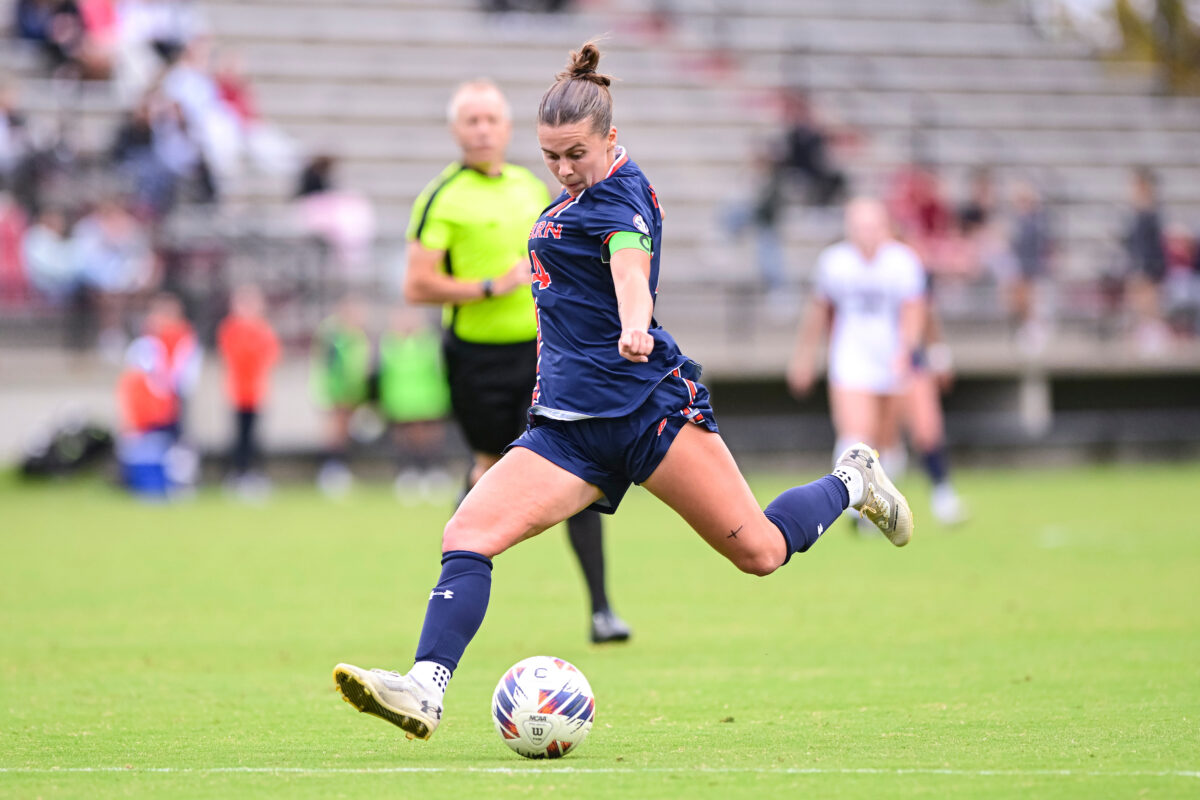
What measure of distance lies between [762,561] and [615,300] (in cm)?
112

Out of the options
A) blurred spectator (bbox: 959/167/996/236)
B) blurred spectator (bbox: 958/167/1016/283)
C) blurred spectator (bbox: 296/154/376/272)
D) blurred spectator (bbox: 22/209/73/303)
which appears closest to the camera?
blurred spectator (bbox: 22/209/73/303)

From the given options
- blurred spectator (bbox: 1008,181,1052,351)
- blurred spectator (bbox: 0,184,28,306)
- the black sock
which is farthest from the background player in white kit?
blurred spectator (bbox: 1008,181,1052,351)

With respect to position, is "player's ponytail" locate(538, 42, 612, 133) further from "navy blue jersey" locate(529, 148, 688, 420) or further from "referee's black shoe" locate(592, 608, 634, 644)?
"referee's black shoe" locate(592, 608, 634, 644)

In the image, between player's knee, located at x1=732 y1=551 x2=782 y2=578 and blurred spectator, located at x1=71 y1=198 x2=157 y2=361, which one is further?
blurred spectator, located at x1=71 y1=198 x2=157 y2=361

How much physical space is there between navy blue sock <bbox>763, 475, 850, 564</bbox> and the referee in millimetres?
1969

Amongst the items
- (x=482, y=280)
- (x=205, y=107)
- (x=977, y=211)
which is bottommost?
(x=977, y=211)

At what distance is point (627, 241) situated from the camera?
5746 mm

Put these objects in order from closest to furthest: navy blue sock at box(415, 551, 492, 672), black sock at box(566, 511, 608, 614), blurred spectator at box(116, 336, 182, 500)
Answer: navy blue sock at box(415, 551, 492, 672) < black sock at box(566, 511, 608, 614) < blurred spectator at box(116, 336, 182, 500)

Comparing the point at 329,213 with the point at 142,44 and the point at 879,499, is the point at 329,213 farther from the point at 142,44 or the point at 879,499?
the point at 879,499

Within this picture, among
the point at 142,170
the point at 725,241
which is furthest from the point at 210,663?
the point at 725,241

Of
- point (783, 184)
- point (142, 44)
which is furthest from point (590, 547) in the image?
point (142, 44)

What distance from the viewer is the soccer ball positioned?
5754 millimetres

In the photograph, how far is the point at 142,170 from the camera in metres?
22.5

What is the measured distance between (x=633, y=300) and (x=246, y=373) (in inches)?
610
